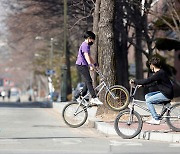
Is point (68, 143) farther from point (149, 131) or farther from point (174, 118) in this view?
point (174, 118)

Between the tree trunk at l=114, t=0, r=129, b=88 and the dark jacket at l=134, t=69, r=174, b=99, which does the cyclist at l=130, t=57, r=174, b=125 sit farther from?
the tree trunk at l=114, t=0, r=129, b=88

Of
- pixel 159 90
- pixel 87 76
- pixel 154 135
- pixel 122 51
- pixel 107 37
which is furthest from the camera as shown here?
pixel 122 51

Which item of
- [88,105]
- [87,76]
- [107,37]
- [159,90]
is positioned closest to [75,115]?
[88,105]

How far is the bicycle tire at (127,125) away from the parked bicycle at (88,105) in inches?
61.5

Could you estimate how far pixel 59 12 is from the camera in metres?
36.2

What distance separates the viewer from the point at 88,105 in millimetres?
14375

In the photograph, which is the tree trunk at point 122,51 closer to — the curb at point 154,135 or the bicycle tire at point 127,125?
the curb at point 154,135

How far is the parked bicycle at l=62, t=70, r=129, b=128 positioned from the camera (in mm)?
14148

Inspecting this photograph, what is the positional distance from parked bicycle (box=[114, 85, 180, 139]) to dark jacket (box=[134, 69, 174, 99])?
7.8 inches

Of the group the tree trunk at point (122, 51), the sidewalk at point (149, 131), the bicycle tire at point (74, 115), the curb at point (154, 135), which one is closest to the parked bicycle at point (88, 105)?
the bicycle tire at point (74, 115)

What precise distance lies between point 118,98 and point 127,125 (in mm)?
1698

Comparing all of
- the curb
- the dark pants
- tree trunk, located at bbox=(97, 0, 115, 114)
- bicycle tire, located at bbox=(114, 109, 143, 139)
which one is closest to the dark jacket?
bicycle tire, located at bbox=(114, 109, 143, 139)

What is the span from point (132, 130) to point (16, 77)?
10473cm

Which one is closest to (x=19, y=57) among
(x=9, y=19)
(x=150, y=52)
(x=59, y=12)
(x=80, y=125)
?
(x=9, y=19)
